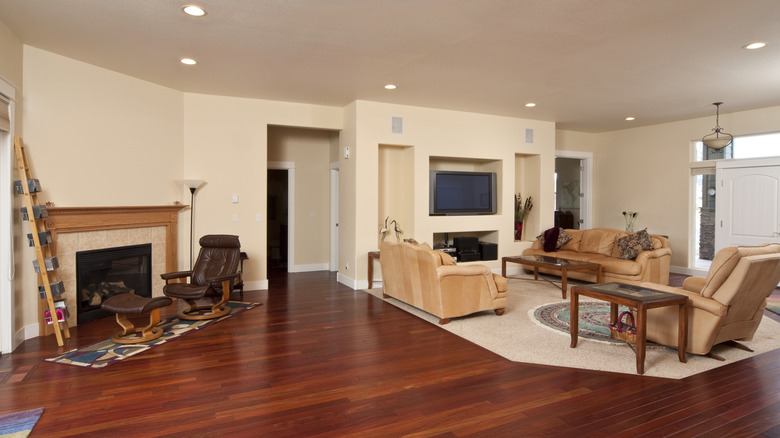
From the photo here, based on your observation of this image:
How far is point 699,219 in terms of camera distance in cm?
785

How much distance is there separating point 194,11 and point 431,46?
2061mm

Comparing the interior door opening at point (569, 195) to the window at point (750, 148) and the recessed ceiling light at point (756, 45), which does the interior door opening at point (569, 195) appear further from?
the recessed ceiling light at point (756, 45)

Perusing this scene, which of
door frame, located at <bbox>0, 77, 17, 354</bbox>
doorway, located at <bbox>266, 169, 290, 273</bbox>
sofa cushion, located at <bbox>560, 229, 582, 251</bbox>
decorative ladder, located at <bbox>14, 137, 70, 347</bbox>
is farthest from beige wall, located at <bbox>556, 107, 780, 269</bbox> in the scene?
door frame, located at <bbox>0, 77, 17, 354</bbox>

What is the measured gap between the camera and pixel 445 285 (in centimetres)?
466

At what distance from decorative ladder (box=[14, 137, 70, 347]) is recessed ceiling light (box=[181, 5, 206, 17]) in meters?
2.10

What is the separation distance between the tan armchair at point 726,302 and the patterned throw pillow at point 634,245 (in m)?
2.66

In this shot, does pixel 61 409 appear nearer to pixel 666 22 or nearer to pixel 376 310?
pixel 376 310

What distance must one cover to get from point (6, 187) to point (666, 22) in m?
5.81

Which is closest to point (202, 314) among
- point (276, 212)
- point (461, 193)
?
point (461, 193)

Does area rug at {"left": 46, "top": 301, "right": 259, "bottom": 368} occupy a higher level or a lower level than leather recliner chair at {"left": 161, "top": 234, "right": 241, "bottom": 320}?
lower

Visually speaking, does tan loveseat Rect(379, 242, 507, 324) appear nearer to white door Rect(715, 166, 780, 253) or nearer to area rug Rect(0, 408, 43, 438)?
area rug Rect(0, 408, 43, 438)

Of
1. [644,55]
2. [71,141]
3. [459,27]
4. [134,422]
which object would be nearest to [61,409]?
[134,422]

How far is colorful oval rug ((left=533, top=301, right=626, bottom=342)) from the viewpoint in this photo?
4379 mm

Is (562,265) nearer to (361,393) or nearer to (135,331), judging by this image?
(361,393)
